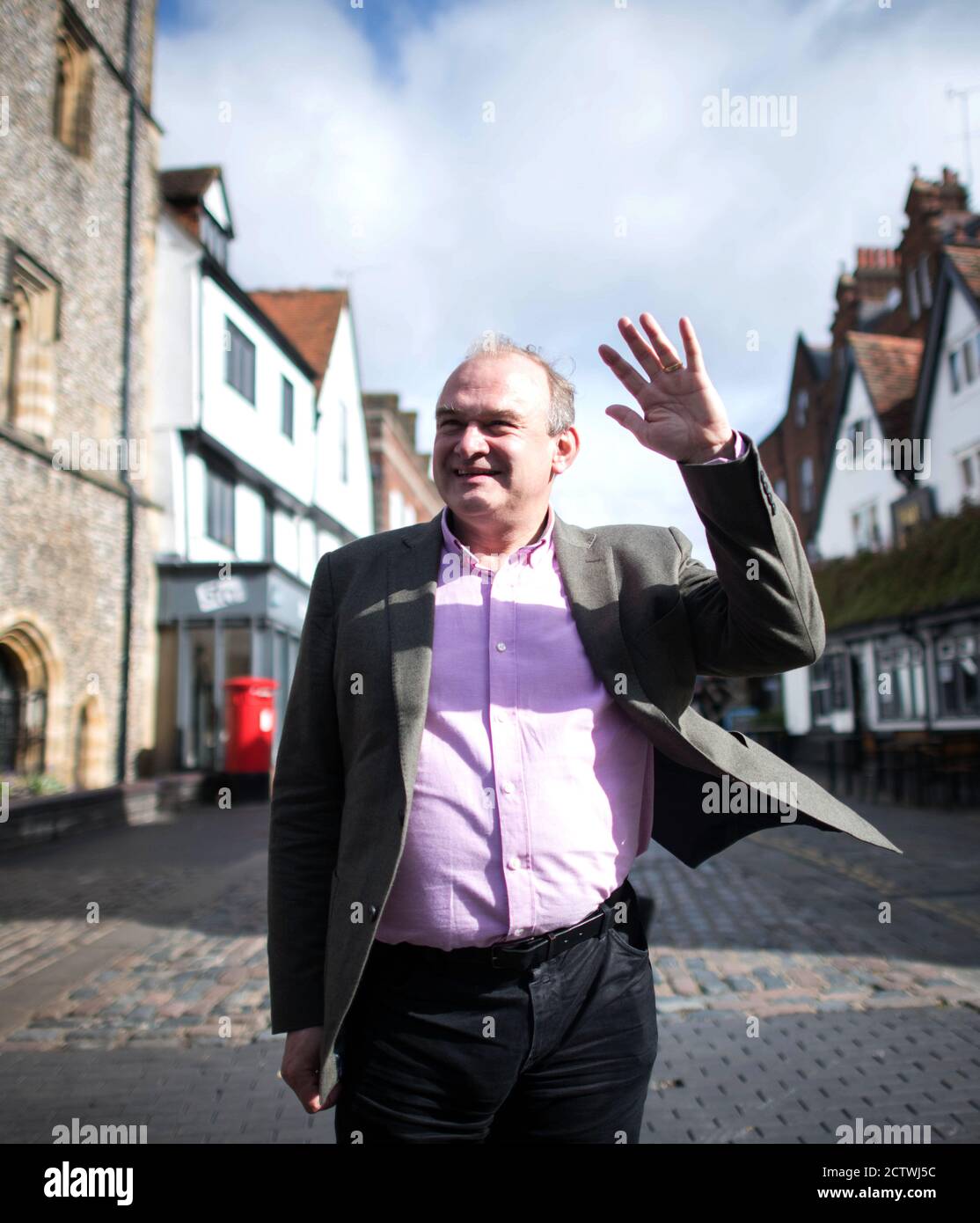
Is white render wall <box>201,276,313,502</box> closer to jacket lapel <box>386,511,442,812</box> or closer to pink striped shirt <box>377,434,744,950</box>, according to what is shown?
jacket lapel <box>386,511,442,812</box>

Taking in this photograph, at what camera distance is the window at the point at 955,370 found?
22.3 metres

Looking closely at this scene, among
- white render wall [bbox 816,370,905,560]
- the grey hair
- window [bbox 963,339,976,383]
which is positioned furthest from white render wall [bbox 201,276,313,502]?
the grey hair

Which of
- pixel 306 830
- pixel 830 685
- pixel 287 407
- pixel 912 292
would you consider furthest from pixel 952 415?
pixel 306 830

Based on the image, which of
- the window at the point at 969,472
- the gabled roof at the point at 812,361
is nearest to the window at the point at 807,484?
the gabled roof at the point at 812,361

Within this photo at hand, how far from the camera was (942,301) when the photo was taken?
22.5 metres

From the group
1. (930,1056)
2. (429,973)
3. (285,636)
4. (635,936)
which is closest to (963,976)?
(930,1056)

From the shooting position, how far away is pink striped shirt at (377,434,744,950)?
6.30ft

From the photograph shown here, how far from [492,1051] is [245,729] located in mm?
15107

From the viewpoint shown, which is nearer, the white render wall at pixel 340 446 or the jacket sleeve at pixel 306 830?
the jacket sleeve at pixel 306 830

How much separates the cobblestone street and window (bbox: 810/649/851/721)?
59.2ft

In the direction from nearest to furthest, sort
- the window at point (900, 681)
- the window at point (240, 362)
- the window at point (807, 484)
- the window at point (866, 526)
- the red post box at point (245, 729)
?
the red post box at point (245, 729)
the window at point (240, 362)
the window at point (900, 681)
the window at point (866, 526)
the window at point (807, 484)

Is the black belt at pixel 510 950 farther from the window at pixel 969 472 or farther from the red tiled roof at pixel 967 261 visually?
the red tiled roof at pixel 967 261

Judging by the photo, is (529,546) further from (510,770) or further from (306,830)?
(306,830)
